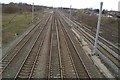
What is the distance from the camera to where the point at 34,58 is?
62.1 feet

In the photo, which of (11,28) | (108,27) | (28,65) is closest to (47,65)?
(28,65)

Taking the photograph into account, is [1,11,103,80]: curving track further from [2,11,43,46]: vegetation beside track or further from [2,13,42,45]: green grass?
[2,13,42,45]: green grass

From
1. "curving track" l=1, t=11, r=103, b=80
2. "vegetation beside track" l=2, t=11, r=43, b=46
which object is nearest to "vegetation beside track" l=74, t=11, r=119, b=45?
"curving track" l=1, t=11, r=103, b=80

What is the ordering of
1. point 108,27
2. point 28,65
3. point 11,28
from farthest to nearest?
point 108,27
point 11,28
point 28,65

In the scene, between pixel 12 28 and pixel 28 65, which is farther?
pixel 12 28

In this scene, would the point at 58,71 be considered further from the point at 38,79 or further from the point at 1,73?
the point at 1,73

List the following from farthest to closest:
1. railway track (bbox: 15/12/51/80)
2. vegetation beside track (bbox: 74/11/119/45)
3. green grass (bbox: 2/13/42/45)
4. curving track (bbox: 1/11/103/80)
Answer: vegetation beside track (bbox: 74/11/119/45) → green grass (bbox: 2/13/42/45) → curving track (bbox: 1/11/103/80) → railway track (bbox: 15/12/51/80)

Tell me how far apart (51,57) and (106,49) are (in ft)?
24.4

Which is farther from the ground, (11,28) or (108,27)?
(108,27)

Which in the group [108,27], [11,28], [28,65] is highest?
[108,27]

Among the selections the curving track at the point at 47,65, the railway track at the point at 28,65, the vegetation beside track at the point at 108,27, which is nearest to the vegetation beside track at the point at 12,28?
the railway track at the point at 28,65

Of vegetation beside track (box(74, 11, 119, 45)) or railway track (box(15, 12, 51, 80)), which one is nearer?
railway track (box(15, 12, 51, 80))

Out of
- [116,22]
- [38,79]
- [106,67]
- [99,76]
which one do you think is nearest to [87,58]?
[106,67]

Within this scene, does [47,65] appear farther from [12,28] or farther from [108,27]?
[108,27]
